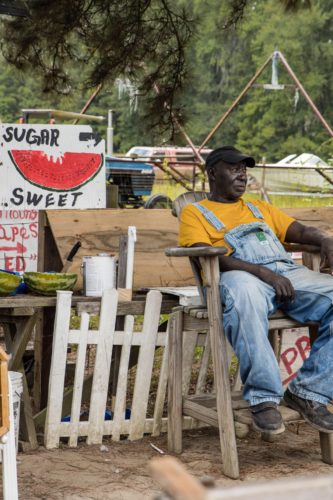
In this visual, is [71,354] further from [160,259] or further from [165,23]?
[165,23]

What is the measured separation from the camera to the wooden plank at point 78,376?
4.96 metres

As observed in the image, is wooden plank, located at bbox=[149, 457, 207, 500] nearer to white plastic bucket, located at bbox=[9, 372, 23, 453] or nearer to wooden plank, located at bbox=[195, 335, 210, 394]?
white plastic bucket, located at bbox=[9, 372, 23, 453]

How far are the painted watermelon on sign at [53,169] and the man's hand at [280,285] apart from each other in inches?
82.8

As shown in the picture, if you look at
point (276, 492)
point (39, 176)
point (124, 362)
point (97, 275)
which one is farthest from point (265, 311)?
point (276, 492)

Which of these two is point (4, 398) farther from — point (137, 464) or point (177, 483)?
point (177, 483)

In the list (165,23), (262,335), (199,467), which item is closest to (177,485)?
(262,335)

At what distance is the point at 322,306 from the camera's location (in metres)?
4.71

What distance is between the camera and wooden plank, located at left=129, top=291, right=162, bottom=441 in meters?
5.18

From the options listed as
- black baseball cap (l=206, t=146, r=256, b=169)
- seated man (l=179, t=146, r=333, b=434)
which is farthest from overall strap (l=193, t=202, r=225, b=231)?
black baseball cap (l=206, t=146, r=256, b=169)

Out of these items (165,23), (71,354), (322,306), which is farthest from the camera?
(165,23)

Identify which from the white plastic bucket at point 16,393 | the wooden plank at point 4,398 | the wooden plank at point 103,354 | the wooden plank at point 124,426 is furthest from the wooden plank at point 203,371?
the wooden plank at point 4,398

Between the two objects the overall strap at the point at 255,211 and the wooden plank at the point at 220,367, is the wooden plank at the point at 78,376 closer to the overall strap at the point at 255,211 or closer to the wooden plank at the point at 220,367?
the wooden plank at the point at 220,367

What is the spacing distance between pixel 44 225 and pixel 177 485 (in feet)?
13.7

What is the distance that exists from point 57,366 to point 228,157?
4.81ft
